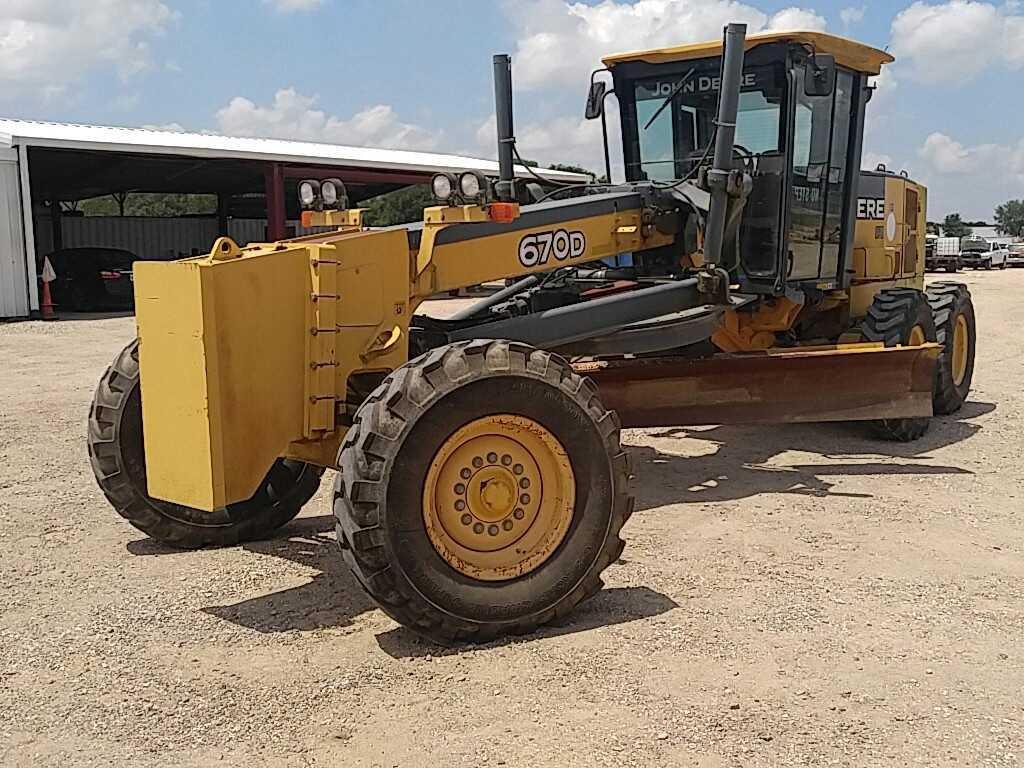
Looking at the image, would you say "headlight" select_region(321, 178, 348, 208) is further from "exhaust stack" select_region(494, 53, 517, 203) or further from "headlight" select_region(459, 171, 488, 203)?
"exhaust stack" select_region(494, 53, 517, 203)

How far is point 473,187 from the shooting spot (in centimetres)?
555

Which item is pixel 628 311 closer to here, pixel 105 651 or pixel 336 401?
pixel 336 401

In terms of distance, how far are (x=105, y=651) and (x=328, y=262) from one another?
72.8 inches

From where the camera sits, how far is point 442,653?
172 inches

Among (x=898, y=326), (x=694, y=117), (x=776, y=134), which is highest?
(x=694, y=117)

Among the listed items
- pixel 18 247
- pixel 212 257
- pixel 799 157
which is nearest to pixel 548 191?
pixel 799 157

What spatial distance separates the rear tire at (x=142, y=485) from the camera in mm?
5512

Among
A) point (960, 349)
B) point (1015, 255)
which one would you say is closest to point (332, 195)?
point (960, 349)

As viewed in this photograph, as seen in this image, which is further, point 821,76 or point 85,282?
point 85,282

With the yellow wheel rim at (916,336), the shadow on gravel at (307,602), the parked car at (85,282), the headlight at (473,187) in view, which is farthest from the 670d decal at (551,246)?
the parked car at (85,282)

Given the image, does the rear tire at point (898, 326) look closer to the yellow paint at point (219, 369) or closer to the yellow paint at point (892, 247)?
the yellow paint at point (892, 247)

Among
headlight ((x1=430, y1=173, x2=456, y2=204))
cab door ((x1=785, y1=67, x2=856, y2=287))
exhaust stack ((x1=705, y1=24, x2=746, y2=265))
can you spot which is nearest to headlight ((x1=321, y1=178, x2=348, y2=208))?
headlight ((x1=430, y1=173, x2=456, y2=204))

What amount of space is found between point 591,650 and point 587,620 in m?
0.34

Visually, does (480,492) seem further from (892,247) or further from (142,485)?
(892,247)
